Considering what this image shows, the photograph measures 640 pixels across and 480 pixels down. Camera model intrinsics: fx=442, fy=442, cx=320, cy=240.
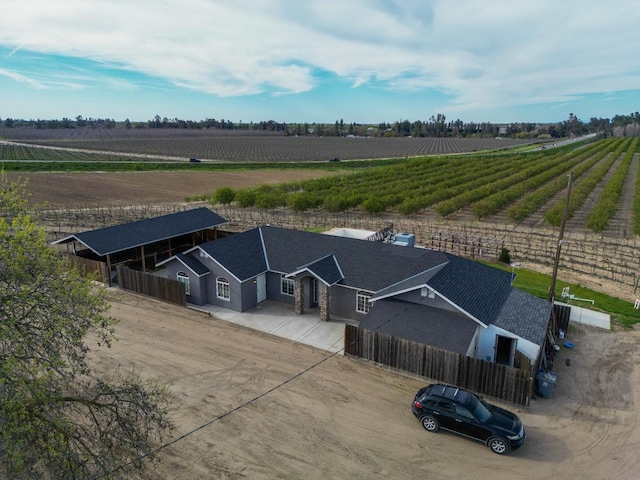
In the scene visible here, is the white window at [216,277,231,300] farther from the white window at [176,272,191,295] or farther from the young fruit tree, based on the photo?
the young fruit tree

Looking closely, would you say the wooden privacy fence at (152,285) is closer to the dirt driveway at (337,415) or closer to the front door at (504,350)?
the dirt driveway at (337,415)

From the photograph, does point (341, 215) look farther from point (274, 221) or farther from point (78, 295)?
point (78, 295)

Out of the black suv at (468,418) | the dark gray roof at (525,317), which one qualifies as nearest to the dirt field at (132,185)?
the dark gray roof at (525,317)

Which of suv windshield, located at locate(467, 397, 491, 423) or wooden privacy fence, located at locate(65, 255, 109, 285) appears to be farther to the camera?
wooden privacy fence, located at locate(65, 255, 109, 285)

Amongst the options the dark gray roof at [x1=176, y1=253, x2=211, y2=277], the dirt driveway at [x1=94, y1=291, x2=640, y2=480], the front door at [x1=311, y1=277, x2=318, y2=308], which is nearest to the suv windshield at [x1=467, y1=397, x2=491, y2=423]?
the dirt driveway at [x1=94, y1=291, x2=640, y2=480]

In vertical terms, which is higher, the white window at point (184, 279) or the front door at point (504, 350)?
the white window at point (184, 279)

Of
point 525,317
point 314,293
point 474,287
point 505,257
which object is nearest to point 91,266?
point 314,293

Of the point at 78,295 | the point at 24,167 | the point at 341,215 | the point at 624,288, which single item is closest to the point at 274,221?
the point at 341,215
